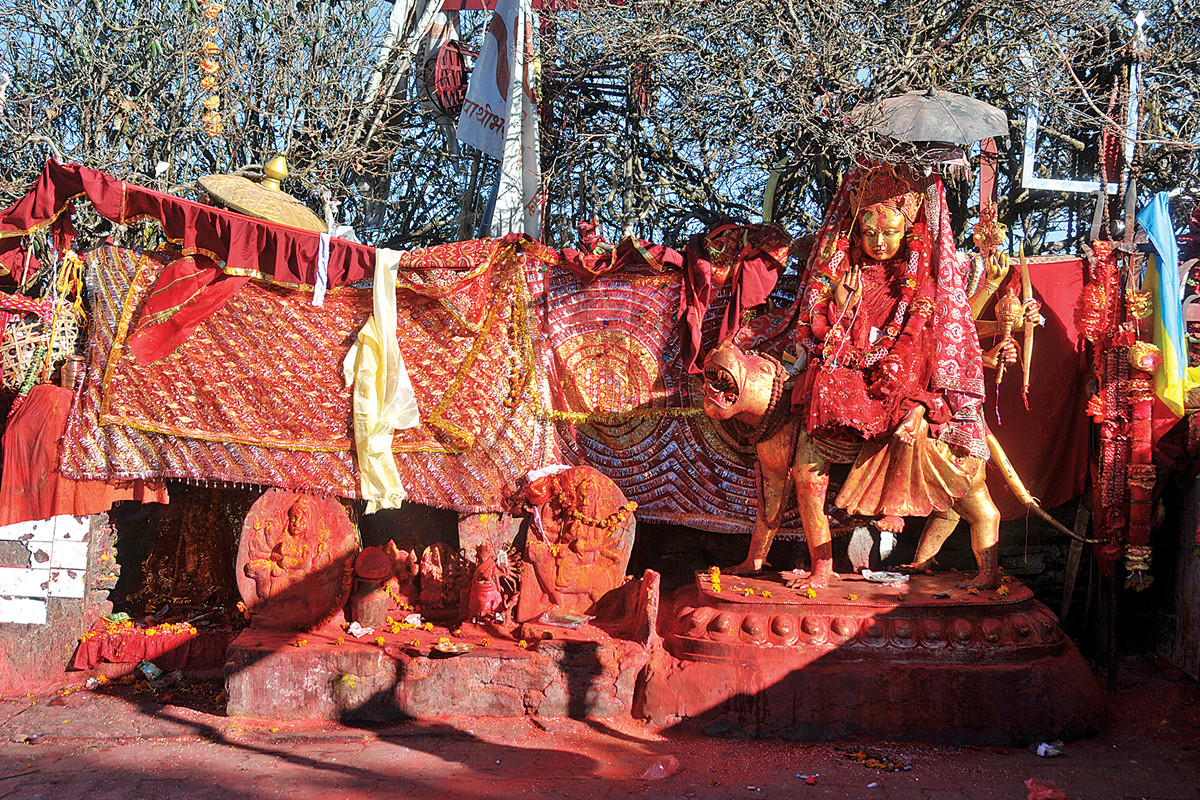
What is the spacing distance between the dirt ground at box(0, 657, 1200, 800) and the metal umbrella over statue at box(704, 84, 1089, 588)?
3.44 feet

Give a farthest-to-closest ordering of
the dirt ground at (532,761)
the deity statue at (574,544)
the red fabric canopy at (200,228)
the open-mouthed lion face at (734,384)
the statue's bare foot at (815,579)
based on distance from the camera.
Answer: the red fabric canopy at (200,228) < the deity statue at (574,544) < the statue's bare foot at (815,579) < the open-mouthed lion face at (734,384) < the dirt ground at (532,761)

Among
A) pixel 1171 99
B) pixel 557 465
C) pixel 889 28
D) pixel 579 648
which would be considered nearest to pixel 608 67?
pixel 889 28

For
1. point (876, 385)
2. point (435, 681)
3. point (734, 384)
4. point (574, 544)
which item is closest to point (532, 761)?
point (435, 681)

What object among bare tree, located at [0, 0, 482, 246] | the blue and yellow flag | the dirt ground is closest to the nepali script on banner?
bare tree, located at [0, 0, 482, 246]

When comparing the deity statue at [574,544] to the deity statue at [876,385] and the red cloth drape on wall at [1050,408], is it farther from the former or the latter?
the red cloth drape on wall at [1050,408]

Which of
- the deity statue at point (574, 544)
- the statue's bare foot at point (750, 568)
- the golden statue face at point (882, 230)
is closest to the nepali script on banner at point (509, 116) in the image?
the deity statue at point (574, 544)

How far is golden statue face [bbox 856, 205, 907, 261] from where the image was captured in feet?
17.5

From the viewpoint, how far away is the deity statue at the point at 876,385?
5035mm

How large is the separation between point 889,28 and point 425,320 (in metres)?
3.79

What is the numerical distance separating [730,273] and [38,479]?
446cm

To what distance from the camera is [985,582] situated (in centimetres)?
520

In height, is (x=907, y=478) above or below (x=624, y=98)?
below

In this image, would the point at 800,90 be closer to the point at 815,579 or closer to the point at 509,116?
the point at 509,116

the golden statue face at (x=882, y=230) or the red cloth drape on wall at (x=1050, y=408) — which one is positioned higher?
the golden statue face at (x=882, y=230)
